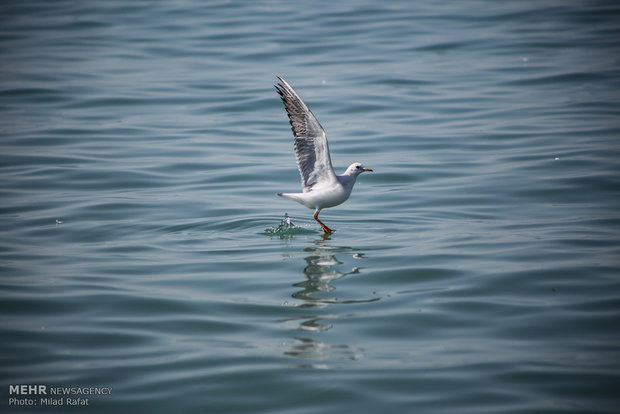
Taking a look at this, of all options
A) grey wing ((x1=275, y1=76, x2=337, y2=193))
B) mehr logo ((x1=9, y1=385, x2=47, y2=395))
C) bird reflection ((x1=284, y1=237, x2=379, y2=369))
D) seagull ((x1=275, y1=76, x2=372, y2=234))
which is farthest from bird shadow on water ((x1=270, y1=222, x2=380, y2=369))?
mehr logo ((x1=9, y1=385, x2=47, y2=395))

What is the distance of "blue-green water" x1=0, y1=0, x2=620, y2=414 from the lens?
236 inches

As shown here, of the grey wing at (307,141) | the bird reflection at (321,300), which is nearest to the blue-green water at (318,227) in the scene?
the bird reflection at (321,300)

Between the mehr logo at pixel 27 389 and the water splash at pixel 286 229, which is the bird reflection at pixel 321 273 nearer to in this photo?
the water splash at pixel 286 229

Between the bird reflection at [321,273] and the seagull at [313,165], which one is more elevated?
the seagull at [313,165]

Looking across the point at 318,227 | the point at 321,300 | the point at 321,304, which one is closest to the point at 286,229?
the point at 318,227

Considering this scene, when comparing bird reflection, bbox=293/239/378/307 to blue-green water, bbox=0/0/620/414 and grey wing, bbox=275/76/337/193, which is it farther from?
grey wing, bbox=275/76/337/193

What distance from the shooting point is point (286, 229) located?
34.6ft

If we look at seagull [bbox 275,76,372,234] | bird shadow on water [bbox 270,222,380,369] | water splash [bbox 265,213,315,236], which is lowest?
bird shadow on water [bbox 270,222,380,369]

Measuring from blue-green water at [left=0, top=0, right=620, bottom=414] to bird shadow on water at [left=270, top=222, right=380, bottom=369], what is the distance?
1.3 inches

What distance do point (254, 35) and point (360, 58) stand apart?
5.00 metres

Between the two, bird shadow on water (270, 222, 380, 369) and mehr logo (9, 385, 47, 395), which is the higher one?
bird shadow on water (270, 222, 380, 369)

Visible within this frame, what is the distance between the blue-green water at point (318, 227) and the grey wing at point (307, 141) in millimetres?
871

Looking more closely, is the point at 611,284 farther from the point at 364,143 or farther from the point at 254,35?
the point at 254,35

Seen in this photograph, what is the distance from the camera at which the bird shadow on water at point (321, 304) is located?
629 cm
